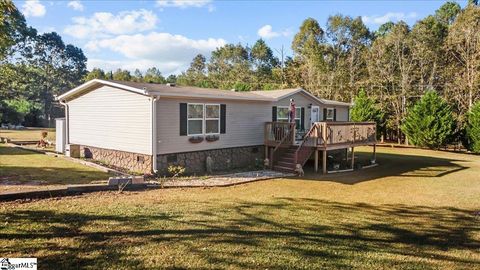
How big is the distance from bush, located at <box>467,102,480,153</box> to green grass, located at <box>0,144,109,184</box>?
21.9m

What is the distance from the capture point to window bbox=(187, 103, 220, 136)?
12.4m

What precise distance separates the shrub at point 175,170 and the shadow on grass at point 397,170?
14.8 ft

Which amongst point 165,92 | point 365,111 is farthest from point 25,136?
point 365,111

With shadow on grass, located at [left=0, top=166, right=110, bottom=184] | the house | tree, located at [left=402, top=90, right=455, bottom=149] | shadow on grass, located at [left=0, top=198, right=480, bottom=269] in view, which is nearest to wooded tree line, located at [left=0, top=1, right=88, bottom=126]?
the house

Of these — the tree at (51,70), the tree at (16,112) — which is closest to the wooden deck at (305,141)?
the tree at (16,112)

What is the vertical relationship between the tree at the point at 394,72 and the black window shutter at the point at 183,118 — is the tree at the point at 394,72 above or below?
above

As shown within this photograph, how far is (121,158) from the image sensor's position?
42.1 feet

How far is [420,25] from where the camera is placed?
28.8 metres

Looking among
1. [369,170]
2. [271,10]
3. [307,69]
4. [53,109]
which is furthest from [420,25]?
[53,109]

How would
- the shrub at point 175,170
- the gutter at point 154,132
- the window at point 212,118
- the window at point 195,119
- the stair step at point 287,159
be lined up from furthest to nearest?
1. the stair step at point 287,159
2. the window at point 212,118
3. the window at point 195,119
4. the shrub at point 175,170
5. the gutter at point 154,132

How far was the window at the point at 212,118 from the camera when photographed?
511 inches

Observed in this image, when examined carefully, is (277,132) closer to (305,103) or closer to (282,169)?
(282,169)

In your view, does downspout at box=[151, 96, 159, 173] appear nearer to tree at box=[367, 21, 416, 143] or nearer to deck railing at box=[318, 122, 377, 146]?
deck railing at box=[318, 122, 377, 146]

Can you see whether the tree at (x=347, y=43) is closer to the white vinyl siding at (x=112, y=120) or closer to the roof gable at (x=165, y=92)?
the roof gable at (x=165, y=92)
